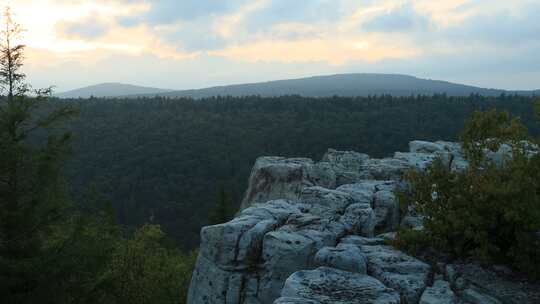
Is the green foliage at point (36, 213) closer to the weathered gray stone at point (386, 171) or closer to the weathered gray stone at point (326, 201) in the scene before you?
the weathered gray stone at point (326, 201)

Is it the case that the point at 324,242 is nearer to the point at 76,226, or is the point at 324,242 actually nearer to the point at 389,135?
the point at 76,226

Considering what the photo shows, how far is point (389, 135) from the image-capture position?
93.6 m

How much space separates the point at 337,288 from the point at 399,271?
1.63 metres

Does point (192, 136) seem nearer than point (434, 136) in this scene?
No

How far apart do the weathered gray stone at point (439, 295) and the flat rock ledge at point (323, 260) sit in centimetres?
2

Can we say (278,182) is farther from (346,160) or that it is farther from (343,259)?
(343,259)

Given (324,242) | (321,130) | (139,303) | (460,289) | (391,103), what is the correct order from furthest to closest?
(391,103)
(321,130)
(139,303)
(324,242)
(460,289)

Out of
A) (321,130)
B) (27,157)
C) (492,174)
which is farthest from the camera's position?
(321,130)

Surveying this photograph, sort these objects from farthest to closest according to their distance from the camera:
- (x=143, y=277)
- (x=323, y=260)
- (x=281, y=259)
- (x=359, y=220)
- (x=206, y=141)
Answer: (x=206, y=141) < (x=143, y=277) < (x=359, y=220) < (x=281, y=259) < (x=323, y=260)

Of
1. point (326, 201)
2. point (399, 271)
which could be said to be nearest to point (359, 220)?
point (326, 201)

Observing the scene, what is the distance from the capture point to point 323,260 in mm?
9242

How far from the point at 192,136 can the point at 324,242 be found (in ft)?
326

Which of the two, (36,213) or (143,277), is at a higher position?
(36,213)

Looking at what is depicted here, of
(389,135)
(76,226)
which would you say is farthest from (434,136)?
(76,226)
